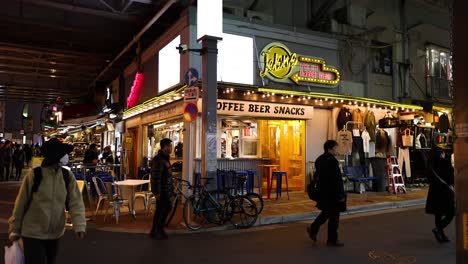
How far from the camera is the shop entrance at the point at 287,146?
1538 cm

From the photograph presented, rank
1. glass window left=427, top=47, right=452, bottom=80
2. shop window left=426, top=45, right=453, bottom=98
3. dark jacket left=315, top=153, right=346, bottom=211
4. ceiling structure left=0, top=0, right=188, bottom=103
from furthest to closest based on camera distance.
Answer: glass window left=427, top=47, right=452, bottom=80
shop window left=426, top=45, right=453, bottom=98
ceiling structure left=0, top=0, right=188, bottom=103
dark jacket left=315, top=153, right=346, bottom=211

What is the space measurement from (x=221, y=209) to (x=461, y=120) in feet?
22.6

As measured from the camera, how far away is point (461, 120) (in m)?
3.34

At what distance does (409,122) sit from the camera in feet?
53.2

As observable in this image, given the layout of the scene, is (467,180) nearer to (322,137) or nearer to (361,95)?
(322,137)

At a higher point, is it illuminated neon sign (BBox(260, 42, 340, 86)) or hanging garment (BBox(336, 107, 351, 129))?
illuminated neon sign (BBox(260, 42, 340, 86))

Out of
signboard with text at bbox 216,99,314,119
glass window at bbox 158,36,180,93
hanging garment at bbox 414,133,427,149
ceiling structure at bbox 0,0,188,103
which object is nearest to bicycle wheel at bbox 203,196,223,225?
signboard with text at bbox 216,99,314,119

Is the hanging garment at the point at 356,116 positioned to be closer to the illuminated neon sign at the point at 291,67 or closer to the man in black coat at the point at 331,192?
the illuminated neon sign at the point at 291,67

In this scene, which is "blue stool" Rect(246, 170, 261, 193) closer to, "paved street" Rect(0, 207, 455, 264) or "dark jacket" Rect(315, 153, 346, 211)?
"paved street" Rect(0, 207, 455, 264)

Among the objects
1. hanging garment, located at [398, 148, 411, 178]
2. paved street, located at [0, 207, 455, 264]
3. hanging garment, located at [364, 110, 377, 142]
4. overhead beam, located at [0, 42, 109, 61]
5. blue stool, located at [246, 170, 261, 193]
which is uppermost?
overhead beam, located at [0, 42, 109, 61]

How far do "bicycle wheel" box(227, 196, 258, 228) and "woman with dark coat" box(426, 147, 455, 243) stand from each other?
378cm

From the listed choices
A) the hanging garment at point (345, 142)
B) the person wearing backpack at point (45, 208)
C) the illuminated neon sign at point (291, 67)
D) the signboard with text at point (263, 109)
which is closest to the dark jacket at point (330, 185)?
the person wearing backpack at point (45, 208)

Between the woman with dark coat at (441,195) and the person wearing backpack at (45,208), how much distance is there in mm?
6585

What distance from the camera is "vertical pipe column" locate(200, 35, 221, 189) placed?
32.2 ft
